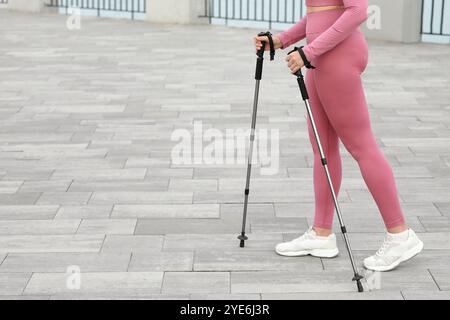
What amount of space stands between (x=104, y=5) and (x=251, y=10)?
427 cm

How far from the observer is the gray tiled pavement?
433 cm

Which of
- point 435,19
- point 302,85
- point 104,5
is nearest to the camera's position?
point 302,85

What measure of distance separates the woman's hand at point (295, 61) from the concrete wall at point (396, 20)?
34.4 ft

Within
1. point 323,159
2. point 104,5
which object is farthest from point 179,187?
point 104,5

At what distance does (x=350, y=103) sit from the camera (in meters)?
4.23

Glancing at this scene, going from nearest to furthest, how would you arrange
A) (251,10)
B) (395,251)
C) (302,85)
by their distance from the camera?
(302,85)
(395,251)
(251,10)

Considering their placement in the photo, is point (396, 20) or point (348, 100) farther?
point (396, 20)

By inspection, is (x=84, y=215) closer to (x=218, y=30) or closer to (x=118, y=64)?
(x=118, y=64)

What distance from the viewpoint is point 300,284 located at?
4.24 metres

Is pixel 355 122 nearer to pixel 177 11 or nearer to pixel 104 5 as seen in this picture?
pixel 177 11

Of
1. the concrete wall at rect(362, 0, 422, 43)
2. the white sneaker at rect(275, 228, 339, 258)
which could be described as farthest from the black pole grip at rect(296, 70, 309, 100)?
the concrete wall at rect(362, 0, 422, 43)

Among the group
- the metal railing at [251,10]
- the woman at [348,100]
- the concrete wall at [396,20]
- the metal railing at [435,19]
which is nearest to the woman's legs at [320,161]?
the woman at [348,100]
